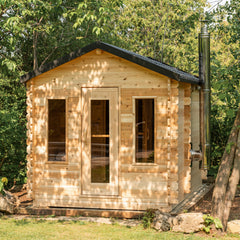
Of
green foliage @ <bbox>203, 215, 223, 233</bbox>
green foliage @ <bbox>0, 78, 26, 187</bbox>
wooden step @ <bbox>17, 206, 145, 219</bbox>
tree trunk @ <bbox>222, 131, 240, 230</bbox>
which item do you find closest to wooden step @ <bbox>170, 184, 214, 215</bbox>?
wooden step @ <bbox>17, 206, 145, 219</bbox>

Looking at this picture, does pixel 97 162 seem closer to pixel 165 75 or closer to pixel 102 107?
pixel 102 107

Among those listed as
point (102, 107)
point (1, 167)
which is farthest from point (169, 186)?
point (1, 167)

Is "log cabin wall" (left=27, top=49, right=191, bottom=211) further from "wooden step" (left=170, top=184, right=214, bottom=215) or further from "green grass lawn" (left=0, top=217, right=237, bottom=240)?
"green grass lawn" (left=0, top=217, right=237, bottom=240)

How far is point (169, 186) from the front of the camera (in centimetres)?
872

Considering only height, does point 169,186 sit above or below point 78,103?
below

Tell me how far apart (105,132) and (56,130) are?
1.06m

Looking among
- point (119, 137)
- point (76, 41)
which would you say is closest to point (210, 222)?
point (119, 137)

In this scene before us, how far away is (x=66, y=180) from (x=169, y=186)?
2.13 m

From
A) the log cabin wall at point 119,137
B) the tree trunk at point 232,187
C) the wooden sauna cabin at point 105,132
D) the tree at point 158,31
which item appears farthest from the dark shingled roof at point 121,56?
the tree at point 158,31

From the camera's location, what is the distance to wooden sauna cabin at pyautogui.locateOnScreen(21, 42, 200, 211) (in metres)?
8.78

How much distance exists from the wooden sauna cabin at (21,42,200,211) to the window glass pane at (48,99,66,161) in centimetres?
2

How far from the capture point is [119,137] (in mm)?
8945

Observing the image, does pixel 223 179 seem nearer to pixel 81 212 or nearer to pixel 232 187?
pixel 232 187

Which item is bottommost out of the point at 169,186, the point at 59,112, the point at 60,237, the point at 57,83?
the point at 60,237
